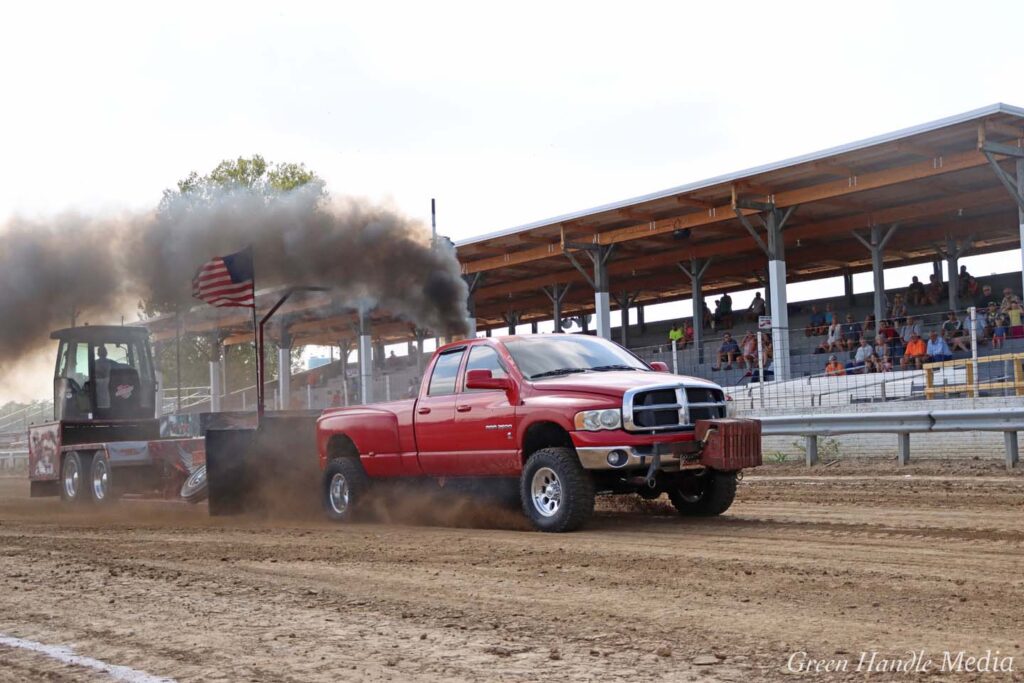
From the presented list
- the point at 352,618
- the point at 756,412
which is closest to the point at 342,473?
the point at 352,618

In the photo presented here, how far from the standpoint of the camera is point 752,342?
25328 mm

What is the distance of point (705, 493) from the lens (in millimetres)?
11039

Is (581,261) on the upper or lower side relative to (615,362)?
upper

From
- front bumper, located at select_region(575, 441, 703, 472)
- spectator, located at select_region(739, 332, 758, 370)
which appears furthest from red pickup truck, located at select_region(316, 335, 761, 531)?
spectator, located at select_region(739, 332, 758, 370)

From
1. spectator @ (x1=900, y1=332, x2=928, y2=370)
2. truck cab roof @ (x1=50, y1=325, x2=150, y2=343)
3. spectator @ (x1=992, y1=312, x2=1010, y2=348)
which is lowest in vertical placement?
spectator @ (x1=900, y1=332, x2=928, y2=370)

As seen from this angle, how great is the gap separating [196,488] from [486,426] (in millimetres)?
6325

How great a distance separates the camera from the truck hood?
33.2 ft

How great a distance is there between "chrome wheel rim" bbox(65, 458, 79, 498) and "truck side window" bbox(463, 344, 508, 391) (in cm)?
976

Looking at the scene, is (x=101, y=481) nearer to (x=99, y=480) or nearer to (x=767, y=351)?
(x=99, y=480)

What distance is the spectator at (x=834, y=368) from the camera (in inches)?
798

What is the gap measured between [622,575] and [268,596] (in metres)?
2.25

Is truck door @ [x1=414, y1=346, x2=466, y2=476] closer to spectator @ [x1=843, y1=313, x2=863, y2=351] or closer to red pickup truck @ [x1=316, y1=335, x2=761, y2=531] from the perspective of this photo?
red pickup truck @ [x1=316, y1=335, x2=761, y2=531]

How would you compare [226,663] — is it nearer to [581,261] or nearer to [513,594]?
[513,594]

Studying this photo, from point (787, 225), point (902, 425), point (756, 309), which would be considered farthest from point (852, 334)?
point (756, 309)
